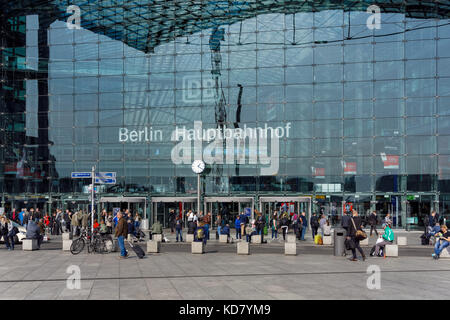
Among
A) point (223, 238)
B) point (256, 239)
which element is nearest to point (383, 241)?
point (256, 239)

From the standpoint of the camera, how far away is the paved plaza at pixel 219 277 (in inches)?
452

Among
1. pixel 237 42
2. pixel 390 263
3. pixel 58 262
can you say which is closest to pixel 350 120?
pixel 237 42

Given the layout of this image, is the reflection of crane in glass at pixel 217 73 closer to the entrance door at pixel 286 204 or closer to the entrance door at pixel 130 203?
the entrance door at pixel 286 204

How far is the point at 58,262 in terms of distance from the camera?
59.6ft

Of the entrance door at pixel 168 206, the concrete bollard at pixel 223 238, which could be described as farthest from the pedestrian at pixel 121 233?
the entrance door at pixel 168 206

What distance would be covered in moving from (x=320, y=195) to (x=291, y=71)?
9.79m

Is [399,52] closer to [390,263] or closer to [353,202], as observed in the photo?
[353,202]

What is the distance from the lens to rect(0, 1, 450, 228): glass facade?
3838 centimetres

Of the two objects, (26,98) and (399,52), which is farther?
(26,98)

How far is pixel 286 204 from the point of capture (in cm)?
3956

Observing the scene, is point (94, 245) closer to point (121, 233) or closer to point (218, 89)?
point (121, 233)

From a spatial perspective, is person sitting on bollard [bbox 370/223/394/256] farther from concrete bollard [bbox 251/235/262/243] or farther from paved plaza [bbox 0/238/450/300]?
concrete bollard [bbox 251/235/262/243]

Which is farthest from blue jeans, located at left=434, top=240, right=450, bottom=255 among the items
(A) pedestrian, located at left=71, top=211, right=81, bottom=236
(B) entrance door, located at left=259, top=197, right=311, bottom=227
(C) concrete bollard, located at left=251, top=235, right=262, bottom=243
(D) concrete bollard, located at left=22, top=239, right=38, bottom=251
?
(B) entrance door, located at left=259, top=197, right=311, bottom=227

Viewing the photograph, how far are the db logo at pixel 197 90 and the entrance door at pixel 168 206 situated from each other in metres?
7.89
